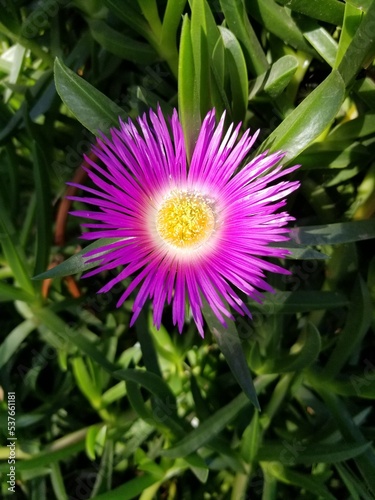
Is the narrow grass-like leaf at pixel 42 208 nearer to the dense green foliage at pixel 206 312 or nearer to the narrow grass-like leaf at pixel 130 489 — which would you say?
the dense green foliage at pixel 206 312

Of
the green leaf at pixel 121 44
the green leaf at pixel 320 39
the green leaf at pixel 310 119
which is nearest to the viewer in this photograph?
the green leaf at pixel 310 119

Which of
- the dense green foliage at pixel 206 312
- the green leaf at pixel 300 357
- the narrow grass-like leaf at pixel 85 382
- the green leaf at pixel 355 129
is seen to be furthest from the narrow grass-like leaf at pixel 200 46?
the narrow grass-like leaf at pixel 85 382

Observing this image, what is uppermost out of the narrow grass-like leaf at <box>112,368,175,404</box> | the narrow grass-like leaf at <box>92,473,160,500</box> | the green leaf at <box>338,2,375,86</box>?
the green leaf at <box>338,2,375,86</box>

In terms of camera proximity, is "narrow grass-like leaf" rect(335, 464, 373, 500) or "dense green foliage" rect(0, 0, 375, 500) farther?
"narrow grass-like leaf" rect(335, 464, 373, 500)

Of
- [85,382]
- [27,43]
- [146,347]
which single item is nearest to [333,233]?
[146,347]

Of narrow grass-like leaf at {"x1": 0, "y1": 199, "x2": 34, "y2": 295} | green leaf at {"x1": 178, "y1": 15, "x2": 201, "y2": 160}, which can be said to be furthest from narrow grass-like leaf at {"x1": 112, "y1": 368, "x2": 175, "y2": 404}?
green leaf at {"x1": 178, "y1": 15, "x2": 201, "y2": 160}

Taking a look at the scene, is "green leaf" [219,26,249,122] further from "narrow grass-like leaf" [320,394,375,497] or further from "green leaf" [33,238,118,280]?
"narrow grass-like leaf" [320,394,375,497]
